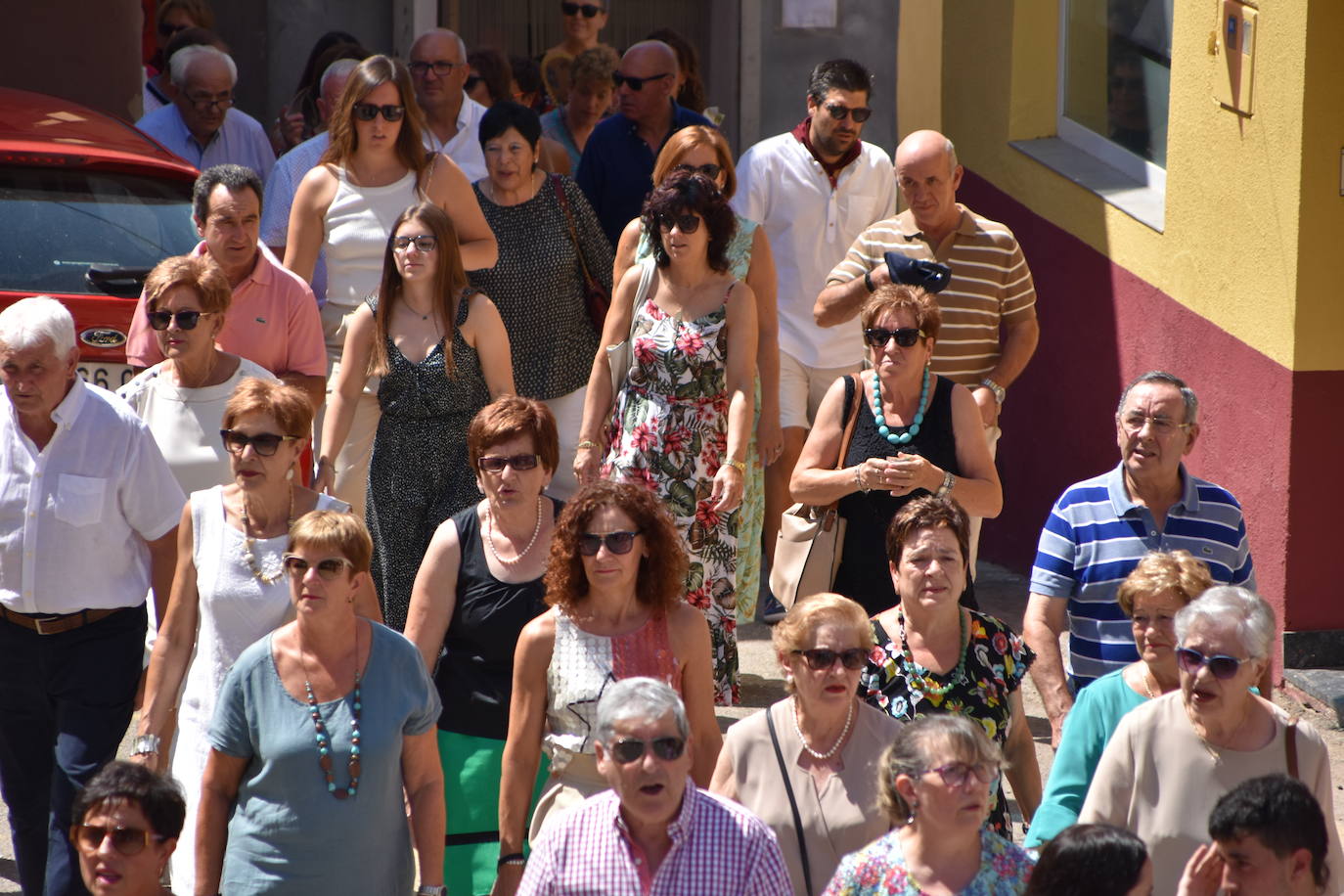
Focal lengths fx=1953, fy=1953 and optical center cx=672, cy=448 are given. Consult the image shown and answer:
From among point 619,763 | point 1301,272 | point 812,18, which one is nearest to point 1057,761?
point 619,763

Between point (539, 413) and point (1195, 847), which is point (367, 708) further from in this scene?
point (1195, 847)

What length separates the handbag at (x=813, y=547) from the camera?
5.96m

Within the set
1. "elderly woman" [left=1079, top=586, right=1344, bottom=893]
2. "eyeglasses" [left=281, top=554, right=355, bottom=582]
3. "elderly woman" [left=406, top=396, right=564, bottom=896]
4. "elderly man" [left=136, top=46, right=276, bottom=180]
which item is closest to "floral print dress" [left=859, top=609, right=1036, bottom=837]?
"elderly woman" [left=1079, top=586, right=1344, bottom=893]

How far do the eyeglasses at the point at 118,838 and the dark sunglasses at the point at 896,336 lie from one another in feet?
8.53

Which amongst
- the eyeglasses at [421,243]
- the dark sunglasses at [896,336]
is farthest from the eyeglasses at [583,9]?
the dark sunglasses at [896,336]

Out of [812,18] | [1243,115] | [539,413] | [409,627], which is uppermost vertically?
[812,18]

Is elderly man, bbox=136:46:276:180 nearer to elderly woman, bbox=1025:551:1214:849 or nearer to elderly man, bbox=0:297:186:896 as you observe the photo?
elderly man, bbox=0:297:186:896

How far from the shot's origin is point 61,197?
7.72 metres

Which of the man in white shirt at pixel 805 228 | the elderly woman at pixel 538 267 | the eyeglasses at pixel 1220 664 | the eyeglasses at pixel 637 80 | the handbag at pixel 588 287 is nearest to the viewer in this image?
the eyeglasses at pixel 1220 664

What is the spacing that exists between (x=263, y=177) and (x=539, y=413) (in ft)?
13.6

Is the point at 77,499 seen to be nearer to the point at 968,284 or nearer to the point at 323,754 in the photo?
the point at 323,754

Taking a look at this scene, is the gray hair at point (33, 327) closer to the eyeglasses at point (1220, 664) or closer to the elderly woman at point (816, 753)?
the elderly woman at point (816, 753)

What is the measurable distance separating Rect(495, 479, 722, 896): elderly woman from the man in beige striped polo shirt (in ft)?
6.87

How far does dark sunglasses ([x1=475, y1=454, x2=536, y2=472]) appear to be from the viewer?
212 inches
